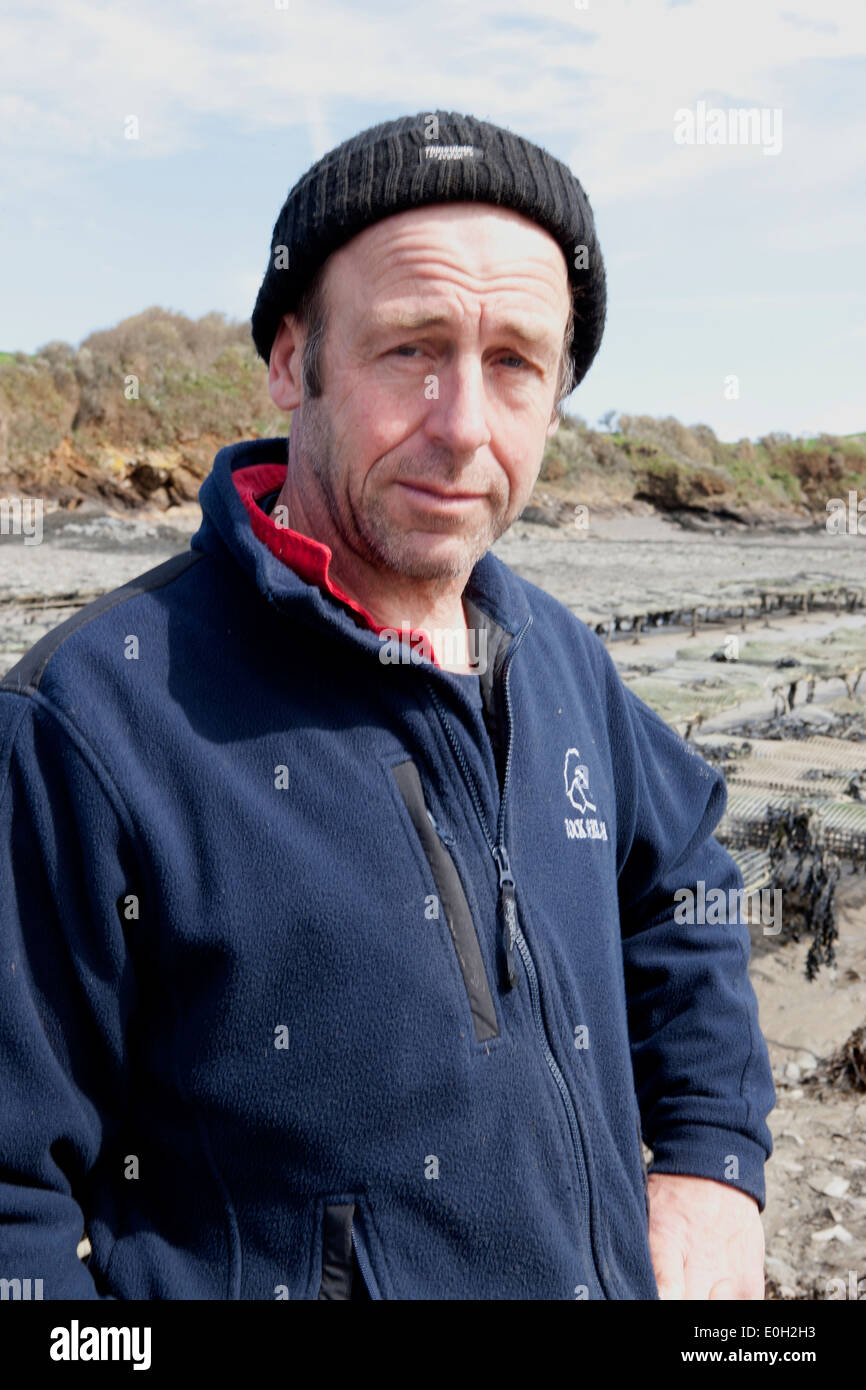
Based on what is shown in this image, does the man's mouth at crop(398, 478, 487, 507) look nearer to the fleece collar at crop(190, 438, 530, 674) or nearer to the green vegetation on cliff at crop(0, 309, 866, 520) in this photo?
the fleece collar at crop(190, 438, 530, 674)

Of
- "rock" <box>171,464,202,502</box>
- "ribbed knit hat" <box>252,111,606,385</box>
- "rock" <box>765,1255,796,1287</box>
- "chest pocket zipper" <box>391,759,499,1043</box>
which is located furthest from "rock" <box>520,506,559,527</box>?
"chest pocket zipper" <box>391,759,499,1043</box>

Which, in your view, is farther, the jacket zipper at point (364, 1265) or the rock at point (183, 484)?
the rock at point (183, 484)

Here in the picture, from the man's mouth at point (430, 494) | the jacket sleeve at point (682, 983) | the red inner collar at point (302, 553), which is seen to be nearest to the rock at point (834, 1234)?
the jacket sleeve at point (682, 983)

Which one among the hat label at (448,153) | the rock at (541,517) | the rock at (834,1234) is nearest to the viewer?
the hat label at (448,153)

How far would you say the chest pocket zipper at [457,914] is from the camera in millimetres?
1432

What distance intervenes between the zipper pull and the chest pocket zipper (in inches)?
1.6

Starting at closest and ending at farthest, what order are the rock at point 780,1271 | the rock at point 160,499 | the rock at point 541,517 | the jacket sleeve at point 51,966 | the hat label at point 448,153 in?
the jacket sleeve at point 51,966
the hat label at point 448,153
the rock at point 780,1271
the rock at point 160,499
the rock at point 541,517

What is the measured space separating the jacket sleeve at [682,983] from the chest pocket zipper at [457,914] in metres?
0.56

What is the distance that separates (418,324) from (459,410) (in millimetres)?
137

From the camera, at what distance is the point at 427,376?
5.16 ft

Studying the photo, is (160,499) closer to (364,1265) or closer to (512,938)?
(512,938)

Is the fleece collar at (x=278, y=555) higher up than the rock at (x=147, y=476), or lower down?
lower down

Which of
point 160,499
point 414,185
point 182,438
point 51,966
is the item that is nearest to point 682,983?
point 51,966

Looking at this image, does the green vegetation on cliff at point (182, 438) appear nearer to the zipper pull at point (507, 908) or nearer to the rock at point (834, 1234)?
the rock at point (834, 1234)
